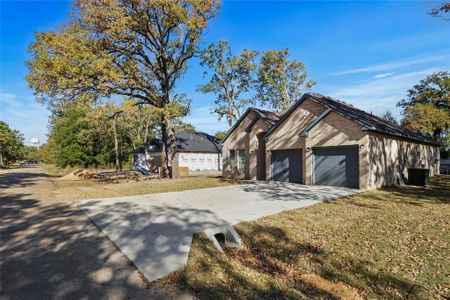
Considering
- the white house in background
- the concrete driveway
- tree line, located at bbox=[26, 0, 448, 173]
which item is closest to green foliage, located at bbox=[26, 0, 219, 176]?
tree line, located at bbox=[26, 0, 448, 173]

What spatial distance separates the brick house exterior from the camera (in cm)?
1358

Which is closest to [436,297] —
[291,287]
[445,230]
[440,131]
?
[291,287]

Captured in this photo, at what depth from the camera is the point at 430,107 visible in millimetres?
29844

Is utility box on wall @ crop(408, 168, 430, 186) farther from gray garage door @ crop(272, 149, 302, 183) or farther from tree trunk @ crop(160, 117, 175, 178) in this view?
tree trunk @ crop(160, 117, 175, 178)

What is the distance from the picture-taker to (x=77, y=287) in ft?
12.2

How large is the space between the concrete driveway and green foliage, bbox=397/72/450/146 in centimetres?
2502

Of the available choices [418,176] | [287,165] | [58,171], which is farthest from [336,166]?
[58,171]

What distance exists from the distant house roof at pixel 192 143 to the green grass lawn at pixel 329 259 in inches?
1031

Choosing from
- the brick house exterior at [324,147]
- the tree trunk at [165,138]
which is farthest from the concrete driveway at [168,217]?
the tree trunk at [165,138]

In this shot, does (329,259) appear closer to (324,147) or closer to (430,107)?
(324,147)

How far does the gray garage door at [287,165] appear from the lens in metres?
16.6

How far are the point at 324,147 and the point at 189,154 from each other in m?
20.9

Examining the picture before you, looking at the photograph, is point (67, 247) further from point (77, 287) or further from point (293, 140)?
point (293, 140)

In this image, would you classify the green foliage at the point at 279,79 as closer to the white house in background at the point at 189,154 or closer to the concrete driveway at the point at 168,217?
the white house in background at the point at 189,154
